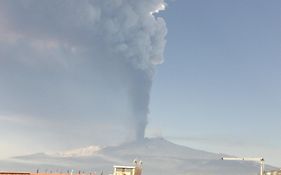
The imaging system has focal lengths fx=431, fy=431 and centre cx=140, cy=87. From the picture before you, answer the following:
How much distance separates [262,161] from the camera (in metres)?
199

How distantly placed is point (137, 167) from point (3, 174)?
151 ft

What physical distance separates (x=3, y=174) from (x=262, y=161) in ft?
380

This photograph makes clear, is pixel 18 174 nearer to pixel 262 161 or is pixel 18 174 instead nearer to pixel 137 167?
pixel 137 167

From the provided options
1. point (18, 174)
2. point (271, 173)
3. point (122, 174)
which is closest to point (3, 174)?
point (18, 174)

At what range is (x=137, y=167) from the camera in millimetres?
154250

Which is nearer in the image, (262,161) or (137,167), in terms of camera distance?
(137,167)

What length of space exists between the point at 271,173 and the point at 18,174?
3839 inches

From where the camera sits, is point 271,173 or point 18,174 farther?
point 271,173

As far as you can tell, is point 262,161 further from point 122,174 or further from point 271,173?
point 122,174

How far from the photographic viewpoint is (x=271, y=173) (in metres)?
172

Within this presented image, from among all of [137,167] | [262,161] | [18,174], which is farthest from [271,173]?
[18,174]

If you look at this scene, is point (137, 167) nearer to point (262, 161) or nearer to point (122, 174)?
point (122, 174)

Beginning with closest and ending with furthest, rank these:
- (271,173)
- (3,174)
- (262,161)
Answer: (3,174), (271,173), (262,161)

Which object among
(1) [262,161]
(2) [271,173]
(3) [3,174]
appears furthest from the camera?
(1) [262,161]
